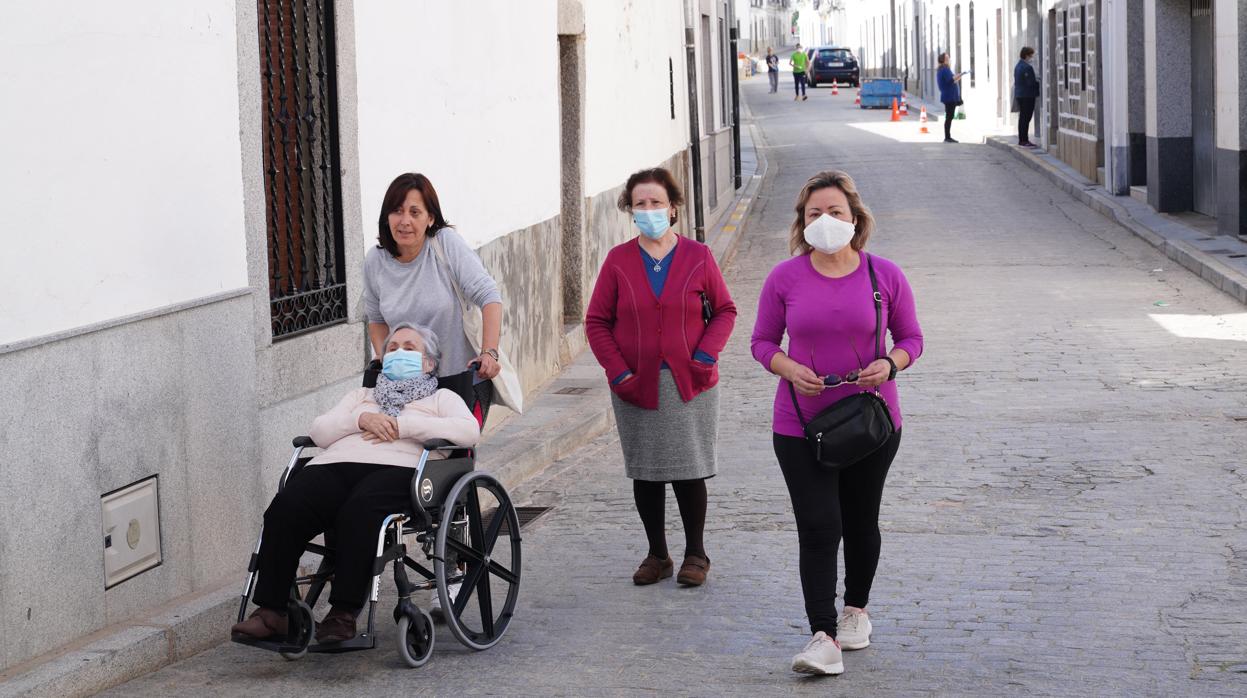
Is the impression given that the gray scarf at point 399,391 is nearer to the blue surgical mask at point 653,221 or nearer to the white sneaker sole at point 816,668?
the blue surgical mask at point 653,221

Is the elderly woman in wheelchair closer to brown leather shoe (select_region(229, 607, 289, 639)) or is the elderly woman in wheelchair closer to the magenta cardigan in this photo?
brown leather shoe (select_region(229, 607, 289, 639))

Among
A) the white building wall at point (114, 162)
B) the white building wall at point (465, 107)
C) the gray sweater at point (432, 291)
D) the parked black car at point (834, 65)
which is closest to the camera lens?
the white building wall at point (114, 162)

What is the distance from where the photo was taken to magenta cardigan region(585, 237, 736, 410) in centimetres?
633

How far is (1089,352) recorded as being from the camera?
1216 cm

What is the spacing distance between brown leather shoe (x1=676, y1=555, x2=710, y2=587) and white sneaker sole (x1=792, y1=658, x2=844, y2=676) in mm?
1231

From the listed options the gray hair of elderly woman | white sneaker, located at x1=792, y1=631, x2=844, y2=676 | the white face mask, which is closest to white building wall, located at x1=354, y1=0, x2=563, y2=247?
the gray hair of elderly woman

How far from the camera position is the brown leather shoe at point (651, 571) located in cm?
659

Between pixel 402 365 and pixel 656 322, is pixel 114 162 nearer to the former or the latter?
pixel 402 365

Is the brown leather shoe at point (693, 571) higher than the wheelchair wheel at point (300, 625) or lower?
lower

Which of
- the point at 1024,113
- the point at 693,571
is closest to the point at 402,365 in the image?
the point at 693,571

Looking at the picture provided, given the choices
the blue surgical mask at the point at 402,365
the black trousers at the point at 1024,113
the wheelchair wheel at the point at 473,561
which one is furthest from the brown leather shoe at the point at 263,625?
the black trousers at the point at 1024,113

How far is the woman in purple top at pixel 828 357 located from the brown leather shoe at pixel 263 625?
168 cm

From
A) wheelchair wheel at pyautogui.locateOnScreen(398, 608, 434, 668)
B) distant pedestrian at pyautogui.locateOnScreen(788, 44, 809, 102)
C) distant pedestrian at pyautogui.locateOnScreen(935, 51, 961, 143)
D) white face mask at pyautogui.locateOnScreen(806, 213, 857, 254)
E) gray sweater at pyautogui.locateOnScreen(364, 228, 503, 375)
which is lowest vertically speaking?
wheelchair wheel at pyautogui.locateOnScreen(398, 608, 434, 668)

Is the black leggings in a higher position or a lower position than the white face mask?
lower
